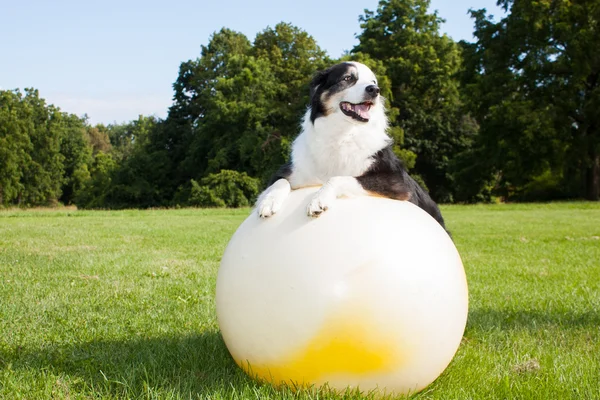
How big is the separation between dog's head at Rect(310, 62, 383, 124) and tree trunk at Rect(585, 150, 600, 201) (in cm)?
3154

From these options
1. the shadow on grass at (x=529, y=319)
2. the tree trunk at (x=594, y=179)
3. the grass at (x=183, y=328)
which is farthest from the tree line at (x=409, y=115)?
the shadow on grass at (x=529, y=319)

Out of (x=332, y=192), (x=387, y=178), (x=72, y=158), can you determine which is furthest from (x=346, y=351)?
(x=72, y=158)

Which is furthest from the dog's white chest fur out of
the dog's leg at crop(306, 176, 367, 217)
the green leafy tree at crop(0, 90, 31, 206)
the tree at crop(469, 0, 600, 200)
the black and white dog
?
the green leafy tree at crop(0, 90, 31, 206)

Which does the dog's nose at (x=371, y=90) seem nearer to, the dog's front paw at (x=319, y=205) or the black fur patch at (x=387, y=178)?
the black fur patch at (x=387, y=178)

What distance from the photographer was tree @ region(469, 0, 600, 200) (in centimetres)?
3041

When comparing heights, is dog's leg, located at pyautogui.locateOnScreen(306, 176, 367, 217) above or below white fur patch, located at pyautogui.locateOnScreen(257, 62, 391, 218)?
below

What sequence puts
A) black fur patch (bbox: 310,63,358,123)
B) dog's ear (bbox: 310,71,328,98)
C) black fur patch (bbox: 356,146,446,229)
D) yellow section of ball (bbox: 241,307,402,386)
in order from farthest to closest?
dog's ear (bbox: 310,71,328,98)
black fur patch (bbox: 310,63,358,123)
black fur patch (bbox: 356,146,446,229)
yellow section of ball (bbox: 241,307,402,386)

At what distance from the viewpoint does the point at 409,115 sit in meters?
41.9

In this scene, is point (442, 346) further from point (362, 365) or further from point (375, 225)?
point (375, 225)

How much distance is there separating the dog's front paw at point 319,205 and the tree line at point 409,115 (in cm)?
3006

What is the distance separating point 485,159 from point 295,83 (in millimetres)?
15590

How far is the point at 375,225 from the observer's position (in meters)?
3.24

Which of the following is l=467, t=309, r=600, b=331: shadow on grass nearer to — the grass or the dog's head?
the grass

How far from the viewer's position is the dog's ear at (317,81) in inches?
191
